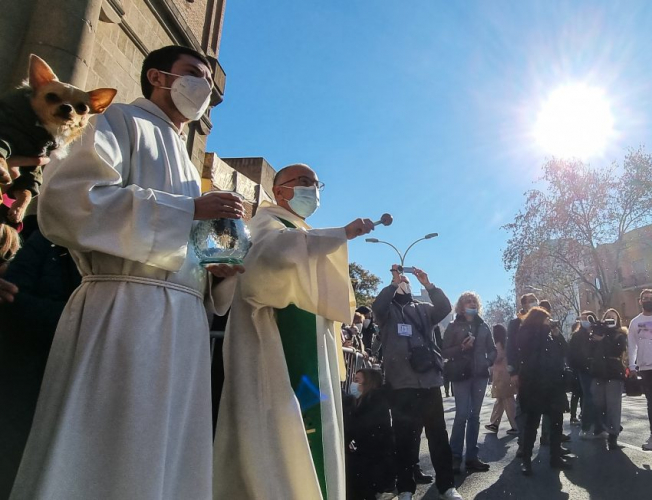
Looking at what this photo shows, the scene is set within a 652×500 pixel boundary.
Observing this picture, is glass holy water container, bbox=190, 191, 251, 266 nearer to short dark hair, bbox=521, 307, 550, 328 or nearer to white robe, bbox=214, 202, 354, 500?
white robe, bbox=214, 202, 354, 500

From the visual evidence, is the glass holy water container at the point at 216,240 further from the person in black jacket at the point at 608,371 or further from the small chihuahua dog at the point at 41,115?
the person in black jacket at the point at 608,371

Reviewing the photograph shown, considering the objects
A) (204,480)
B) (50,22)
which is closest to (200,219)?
(204,480)

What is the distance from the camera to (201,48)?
28.9 feet

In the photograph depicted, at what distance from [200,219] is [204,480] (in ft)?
2.91

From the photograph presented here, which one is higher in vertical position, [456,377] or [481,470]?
[456,377]

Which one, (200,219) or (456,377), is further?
(456,377)

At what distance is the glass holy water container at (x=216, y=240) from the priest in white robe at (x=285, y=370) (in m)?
0.52

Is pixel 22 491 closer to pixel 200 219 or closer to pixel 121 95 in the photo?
pixel 200 219

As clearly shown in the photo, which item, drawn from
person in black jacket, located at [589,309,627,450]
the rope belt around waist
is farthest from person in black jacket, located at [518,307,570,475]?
the rope belt around waist

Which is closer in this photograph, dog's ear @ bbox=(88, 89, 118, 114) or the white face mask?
dog's ear @ bbox=(88, 89, 118, 114)

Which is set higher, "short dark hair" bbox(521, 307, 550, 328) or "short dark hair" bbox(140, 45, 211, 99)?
"short dark hair" bbox(140, 45, 211, 99)

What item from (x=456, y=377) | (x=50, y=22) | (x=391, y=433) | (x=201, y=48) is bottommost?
(x=391, y=433)

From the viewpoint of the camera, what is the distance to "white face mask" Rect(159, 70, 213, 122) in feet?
6.87

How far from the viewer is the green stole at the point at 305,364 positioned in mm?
2307
